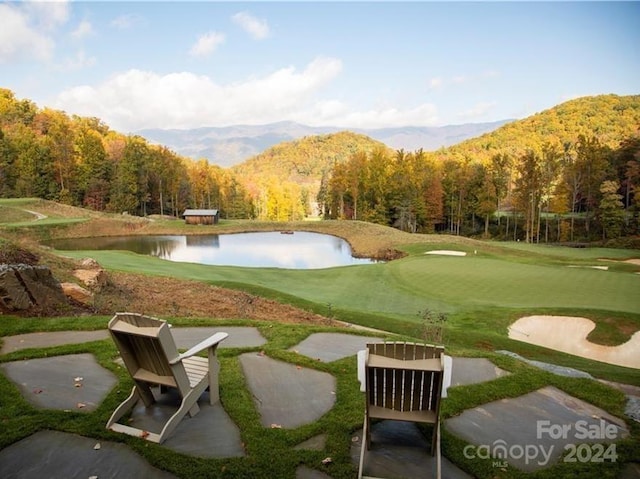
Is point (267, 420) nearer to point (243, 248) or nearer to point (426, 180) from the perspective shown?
point (243, 248)

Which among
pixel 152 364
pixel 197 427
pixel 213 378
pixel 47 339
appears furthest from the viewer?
pixel 47 339

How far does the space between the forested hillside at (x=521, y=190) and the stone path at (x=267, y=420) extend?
144 feet

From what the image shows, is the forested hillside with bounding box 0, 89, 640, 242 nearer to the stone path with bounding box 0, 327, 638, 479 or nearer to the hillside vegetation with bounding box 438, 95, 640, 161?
the hillside vegetation with bounding box 438, 95, 640, 161

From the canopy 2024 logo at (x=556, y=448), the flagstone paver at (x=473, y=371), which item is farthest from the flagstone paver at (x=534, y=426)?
the flagstone paver at (x=473, y=371)

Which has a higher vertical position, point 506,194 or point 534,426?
point 506,194

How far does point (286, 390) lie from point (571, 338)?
10280mm

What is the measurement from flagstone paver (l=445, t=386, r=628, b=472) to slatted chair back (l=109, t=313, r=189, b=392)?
3.20m

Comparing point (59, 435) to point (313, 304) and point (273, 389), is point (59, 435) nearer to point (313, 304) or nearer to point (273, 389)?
point (273, 389)

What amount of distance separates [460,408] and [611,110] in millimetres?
96501

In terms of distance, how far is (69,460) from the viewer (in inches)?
162

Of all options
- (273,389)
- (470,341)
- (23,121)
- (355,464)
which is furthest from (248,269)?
(23,121)

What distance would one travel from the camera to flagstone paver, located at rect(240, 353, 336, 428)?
508cm

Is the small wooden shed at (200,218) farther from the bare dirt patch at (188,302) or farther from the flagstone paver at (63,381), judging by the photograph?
the flagstone paver at (63,381)

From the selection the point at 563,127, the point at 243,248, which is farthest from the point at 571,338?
the point at 563,127
